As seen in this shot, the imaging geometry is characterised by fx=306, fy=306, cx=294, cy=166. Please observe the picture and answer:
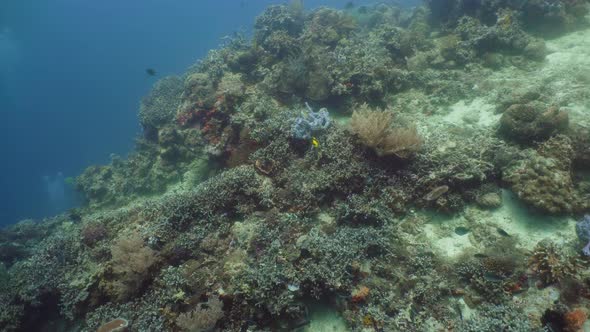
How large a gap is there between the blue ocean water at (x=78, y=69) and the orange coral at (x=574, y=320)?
67792 mm

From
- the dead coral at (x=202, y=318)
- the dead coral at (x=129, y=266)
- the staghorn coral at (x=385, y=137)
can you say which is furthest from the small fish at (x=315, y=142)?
the dead coral at (x=129, y=266)

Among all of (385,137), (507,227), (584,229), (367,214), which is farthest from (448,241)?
(385,137)

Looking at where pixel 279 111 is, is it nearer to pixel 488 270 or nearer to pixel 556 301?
pixel 488 270

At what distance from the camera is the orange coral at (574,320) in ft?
13.3

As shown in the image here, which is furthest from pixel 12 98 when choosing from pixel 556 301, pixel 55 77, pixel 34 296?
pixel 556 301

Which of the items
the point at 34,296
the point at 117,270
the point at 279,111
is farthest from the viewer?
the point at 279,111

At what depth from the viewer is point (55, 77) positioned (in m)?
132

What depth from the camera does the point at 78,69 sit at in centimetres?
13138

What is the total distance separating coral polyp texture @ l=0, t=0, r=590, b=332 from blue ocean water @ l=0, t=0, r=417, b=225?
6077 centimetres

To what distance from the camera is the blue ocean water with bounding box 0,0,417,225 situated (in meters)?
74.8

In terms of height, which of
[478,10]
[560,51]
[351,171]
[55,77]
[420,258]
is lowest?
[420,258]

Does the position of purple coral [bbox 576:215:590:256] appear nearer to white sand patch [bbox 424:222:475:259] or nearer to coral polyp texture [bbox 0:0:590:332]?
coral polyp texture [bbox 0:0:590:332]

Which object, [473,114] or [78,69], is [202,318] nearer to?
[473,114]

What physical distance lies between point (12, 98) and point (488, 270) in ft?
591
